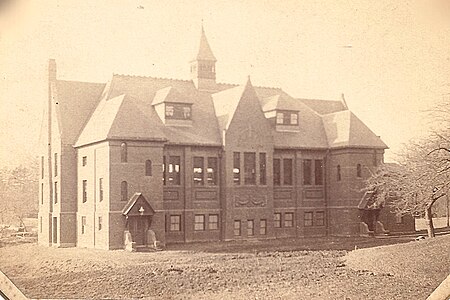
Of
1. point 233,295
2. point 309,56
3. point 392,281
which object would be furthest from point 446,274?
point 309,56

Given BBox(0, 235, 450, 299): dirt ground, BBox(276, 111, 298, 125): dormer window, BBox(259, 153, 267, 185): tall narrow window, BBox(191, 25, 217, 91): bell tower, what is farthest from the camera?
BBox(259, 153, 267, 185): tall narrow window

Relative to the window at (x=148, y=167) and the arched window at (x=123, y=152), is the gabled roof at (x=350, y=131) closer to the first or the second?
the window at (x=148, y=167)

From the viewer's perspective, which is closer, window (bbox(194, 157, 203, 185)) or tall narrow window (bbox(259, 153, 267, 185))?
window (bbox(194, 157, 203, 185))

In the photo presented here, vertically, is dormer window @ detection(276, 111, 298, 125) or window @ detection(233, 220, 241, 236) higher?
dormer window @ detection(276, 111, 298, 125)

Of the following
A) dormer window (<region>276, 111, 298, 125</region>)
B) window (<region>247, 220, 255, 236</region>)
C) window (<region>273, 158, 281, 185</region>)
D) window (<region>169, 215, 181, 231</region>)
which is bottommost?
window (<region>247, 220, 255, 236</region>)

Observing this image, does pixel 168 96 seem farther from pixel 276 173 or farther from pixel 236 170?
pixel 276 173

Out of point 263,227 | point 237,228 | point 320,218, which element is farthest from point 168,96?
point 320,218

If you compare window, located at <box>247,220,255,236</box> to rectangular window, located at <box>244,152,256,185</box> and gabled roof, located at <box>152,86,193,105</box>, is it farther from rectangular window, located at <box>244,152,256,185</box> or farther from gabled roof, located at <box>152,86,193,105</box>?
gabled roof, located at <box>152,86,193,105</box>

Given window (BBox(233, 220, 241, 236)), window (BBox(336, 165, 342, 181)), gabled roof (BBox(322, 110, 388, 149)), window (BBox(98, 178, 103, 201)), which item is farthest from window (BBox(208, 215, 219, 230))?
gabled roof (BBox(322, 110, 388, 149))

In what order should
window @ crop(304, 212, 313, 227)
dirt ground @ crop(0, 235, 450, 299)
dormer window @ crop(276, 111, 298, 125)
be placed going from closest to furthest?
dirt ground @ crop(0, 235, 450, 299) → dormer window @ crop(276, 111, 298, 125) → window @ crop(304, 212, 313, 227)
